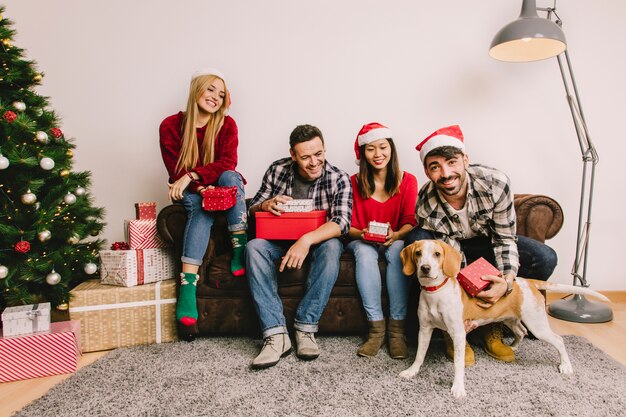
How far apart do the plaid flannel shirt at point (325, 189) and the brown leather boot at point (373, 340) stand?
19.6 inches

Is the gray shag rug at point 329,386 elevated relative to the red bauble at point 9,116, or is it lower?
lower

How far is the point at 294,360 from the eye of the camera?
186 centimetres

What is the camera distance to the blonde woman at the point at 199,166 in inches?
81.2

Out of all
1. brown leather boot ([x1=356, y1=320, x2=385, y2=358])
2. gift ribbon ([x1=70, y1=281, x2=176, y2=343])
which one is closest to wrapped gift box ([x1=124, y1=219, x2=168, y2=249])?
gift ribbon ([x1=70, y1=281, x2=176, y2=343])

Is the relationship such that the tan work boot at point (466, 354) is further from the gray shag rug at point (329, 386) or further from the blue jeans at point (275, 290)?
the blue jeans at point (275, 290)

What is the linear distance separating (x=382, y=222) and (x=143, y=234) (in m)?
1.33

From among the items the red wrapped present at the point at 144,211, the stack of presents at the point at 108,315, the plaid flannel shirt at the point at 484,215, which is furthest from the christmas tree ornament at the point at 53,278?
the plaid flannel shirt at the point at 484,215

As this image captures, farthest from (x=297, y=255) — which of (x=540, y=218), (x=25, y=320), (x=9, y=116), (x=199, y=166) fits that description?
(x=9, y=116)

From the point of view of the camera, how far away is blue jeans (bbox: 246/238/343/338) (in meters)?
1.95

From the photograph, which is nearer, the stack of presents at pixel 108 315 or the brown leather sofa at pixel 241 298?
the stack of presents at pixel 108 315

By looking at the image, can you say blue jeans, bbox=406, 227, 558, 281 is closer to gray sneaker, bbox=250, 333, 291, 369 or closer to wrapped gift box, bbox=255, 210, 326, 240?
wrapped gift box, bbox=255, 210, 326, 240

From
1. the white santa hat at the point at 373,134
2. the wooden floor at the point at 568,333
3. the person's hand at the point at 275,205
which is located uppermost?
the white santa hat at the point at 373,134

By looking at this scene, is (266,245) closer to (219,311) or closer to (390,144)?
(219,311)

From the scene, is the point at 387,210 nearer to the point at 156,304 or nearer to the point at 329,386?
the point at 329,386
